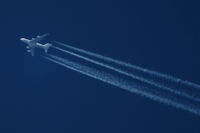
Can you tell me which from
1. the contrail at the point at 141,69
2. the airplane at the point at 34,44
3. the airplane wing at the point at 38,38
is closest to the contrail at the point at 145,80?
the contrail at the point at 141,69

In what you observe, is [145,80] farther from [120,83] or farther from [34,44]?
[34,44]

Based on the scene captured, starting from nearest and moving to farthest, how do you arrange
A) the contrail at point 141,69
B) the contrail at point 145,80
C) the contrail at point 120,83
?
the contrail at point 145,80 → the contrail at point 120,83 → the contrail at point 141,69

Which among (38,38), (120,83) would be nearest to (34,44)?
(38,38)

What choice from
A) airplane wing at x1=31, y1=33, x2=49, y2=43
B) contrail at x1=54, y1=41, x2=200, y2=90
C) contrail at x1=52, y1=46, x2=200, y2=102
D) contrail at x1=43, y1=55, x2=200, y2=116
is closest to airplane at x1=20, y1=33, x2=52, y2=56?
airplane wing at x1=31, y1=33, x2=49, y2=43

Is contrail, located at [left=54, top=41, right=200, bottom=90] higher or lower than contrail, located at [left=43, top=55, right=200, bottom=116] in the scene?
higher

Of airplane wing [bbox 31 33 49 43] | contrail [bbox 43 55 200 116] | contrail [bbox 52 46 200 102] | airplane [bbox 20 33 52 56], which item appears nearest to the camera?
contrail [bbox 52 46 200 102]

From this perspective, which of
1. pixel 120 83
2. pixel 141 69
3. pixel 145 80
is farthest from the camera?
pixel 120 83

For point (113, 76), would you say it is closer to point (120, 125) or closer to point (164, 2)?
point (120, 125)

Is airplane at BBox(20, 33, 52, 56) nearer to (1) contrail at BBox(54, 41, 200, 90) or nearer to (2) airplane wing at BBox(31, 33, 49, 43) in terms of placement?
(2) airplane wing at BBox(31, 33, 49, 43)

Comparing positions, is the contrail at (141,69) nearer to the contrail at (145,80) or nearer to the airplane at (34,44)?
the contrail at (145,80)

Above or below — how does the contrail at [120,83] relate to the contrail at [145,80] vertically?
below
